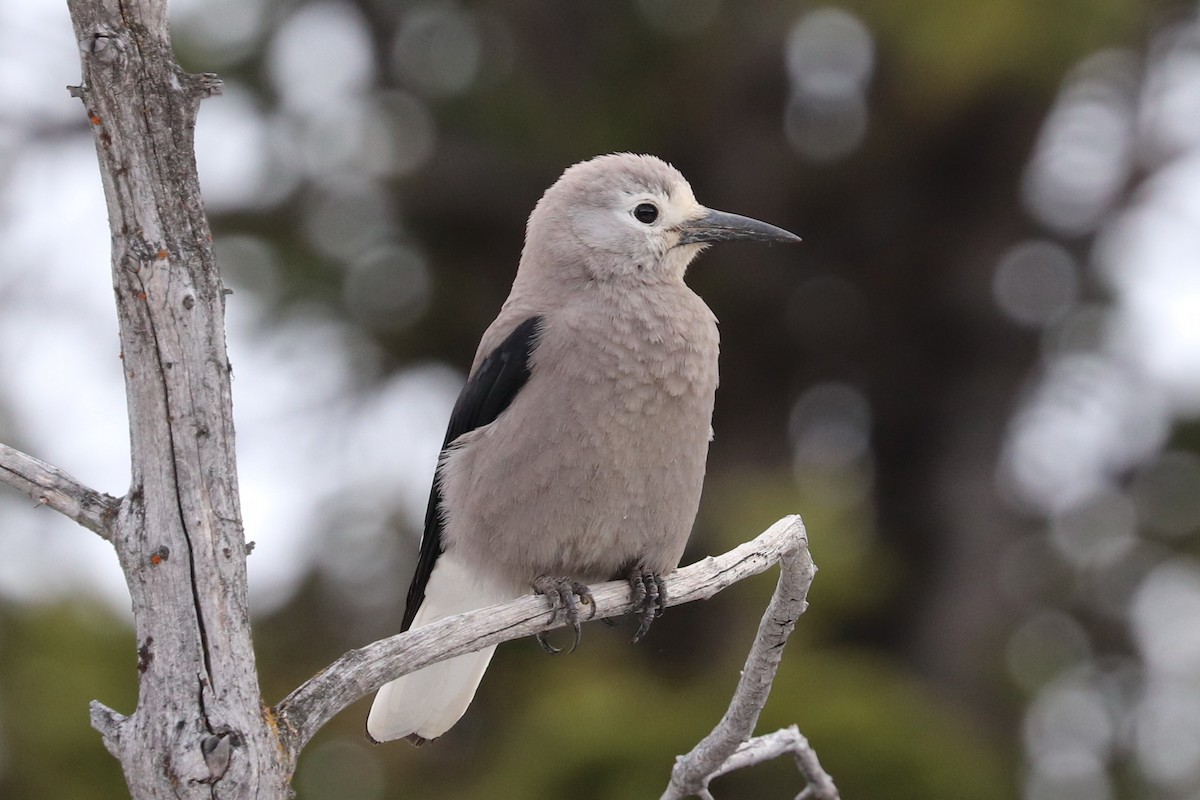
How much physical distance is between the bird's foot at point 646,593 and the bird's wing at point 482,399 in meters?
0.58

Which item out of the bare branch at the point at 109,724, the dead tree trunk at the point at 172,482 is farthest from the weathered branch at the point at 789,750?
the bare branch at the point at 109,724

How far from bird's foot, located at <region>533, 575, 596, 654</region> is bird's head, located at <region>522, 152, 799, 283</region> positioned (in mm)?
910

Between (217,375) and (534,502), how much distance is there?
1303 millimetres

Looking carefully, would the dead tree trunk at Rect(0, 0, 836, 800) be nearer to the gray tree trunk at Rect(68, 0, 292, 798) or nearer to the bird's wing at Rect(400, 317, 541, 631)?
the gray tree trunk at Rect(68, 0, 292, 798)

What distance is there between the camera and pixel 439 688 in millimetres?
3947

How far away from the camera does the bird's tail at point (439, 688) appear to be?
3.90m

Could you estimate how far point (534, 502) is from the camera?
145 inches

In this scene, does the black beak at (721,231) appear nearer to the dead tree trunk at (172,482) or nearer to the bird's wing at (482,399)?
the bird's wing at (482,399)

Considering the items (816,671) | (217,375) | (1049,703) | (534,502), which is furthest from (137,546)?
(1049,703)

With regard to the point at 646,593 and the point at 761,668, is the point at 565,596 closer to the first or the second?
the point at 646,593

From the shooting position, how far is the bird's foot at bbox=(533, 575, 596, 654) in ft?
11.2

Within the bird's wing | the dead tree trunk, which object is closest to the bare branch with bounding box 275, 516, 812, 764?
the dead tree trunk

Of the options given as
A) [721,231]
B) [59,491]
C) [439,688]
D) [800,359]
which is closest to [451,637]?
[59,491]

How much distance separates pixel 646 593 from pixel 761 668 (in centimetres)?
77
